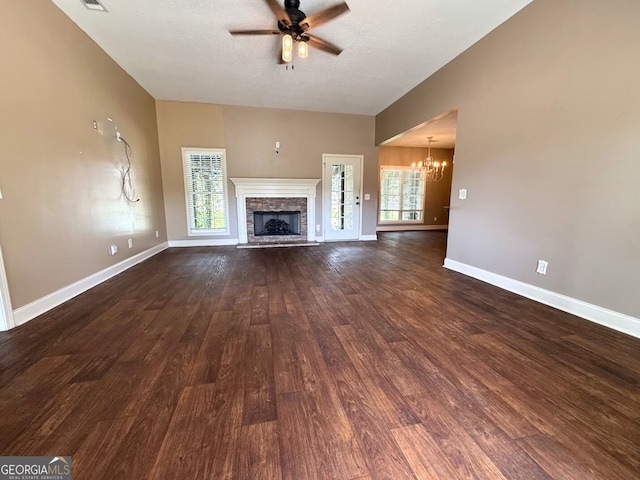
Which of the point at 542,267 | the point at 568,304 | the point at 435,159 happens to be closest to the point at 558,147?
the point at 542,267

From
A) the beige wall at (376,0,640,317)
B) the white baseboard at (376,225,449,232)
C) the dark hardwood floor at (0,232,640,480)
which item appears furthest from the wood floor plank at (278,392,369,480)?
the white baseboard at (376,225,449,232)

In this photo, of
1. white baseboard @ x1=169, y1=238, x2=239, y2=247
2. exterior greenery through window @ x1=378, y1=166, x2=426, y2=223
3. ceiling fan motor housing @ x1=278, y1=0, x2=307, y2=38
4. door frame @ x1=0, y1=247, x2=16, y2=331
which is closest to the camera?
door frame @ x1=0, y1=247, x2=16, y2=331

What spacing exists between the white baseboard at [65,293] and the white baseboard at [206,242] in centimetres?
141

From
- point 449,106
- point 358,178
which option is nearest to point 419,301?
point 449,106

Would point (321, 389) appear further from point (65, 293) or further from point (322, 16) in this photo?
point (322, 16)

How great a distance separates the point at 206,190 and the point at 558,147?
5.44 metres

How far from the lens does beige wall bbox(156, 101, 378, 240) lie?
503cm

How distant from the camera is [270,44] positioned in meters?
3.09

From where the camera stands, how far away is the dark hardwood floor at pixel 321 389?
982 mm

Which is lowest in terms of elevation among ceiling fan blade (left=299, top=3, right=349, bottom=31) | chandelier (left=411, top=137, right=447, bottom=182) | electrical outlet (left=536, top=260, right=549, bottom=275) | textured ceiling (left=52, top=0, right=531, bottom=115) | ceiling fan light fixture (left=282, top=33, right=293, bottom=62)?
electrical outlet (left=536, top=260, right=549, bottom=275)

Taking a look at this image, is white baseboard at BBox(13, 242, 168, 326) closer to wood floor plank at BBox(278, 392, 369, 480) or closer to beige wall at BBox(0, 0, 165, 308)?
beige wall at BBox(0, 0, 165, 308)

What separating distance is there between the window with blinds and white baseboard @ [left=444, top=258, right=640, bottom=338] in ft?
15.5

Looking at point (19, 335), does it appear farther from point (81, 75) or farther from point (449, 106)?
point (449, 106)

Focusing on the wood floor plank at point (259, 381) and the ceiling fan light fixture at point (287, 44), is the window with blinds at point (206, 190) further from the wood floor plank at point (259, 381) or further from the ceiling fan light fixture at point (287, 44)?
the wood floor plank at point (259, 381)
